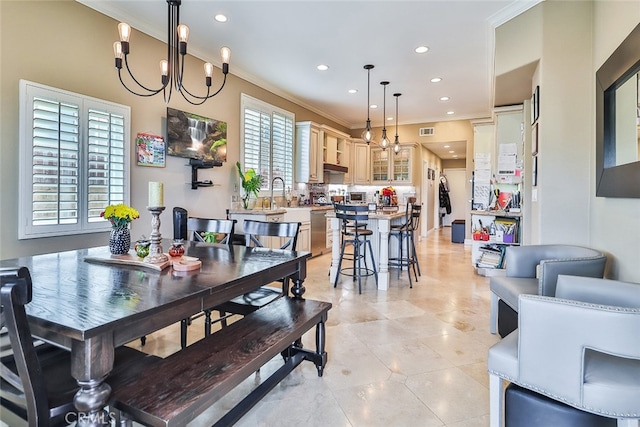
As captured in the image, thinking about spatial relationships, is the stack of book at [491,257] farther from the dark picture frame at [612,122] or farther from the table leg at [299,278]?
the table leg at [299,278]

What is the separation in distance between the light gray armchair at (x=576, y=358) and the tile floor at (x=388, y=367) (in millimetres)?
524

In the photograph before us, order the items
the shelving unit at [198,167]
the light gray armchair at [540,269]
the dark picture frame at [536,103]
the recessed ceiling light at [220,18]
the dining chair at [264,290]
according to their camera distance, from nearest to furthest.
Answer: the light gray armchair at [540,269] → the dining chair at [264,290] → the dark picture frame at [536,103] → the recessed ceiling light at [220,18] → the shelving unit at [198,167]

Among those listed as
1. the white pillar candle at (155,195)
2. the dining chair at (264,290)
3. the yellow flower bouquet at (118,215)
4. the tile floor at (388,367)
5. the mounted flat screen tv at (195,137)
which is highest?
the mounted flat screen tv at (195,137)

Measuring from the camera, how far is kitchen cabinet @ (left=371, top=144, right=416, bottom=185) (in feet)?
26.6

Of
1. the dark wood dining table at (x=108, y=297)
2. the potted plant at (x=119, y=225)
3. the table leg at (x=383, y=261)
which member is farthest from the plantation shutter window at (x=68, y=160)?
the table leg at (x=383, y=261)

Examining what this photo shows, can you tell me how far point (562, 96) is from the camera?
2824 mm

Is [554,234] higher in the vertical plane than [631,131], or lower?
lower

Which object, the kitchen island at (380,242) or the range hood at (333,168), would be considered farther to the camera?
the range hood at (333,168)

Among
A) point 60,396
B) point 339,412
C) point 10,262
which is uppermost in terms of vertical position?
point 10,262

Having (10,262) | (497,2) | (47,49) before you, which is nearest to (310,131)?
(497,2)

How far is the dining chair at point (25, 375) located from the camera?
0.98 m

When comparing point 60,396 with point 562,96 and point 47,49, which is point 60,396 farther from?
point 562,96

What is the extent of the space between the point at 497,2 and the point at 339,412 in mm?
3733

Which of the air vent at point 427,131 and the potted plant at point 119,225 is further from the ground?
the air vent at point 427,131
